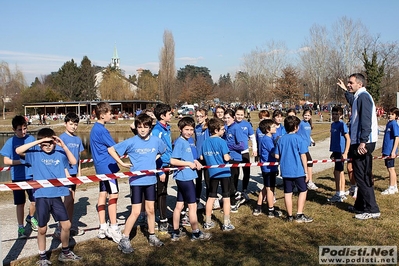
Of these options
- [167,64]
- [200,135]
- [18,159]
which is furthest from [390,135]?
[167,64]

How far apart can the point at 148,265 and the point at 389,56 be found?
45458 millimetres

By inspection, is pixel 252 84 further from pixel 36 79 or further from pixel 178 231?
pixel 36 79

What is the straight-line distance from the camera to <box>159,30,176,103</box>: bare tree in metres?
68.3

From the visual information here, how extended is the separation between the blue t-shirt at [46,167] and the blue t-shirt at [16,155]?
3.59 feet

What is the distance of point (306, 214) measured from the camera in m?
7.01

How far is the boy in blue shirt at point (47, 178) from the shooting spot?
16.0ft

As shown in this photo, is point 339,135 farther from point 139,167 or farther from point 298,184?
point 139,167

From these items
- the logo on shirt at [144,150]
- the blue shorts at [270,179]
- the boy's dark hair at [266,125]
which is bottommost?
the blue shorts at [270,179]

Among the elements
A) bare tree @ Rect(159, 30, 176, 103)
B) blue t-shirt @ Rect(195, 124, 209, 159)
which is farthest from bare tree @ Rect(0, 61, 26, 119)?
blue t-shirt @ Rect(195, 124, 209, 159)

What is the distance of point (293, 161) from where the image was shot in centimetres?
646

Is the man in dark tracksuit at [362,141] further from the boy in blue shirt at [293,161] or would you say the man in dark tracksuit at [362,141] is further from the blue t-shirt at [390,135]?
the blue t-shirt at [390,135]

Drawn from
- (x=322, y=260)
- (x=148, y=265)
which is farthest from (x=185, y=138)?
(x=322, y=260)

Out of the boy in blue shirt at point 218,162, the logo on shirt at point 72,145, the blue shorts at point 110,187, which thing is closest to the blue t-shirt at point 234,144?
the boy in blue shirt at point 218,162

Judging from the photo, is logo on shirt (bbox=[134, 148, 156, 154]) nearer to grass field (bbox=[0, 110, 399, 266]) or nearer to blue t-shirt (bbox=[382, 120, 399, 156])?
grass field (bbox=[0, 110, 399, 266])
